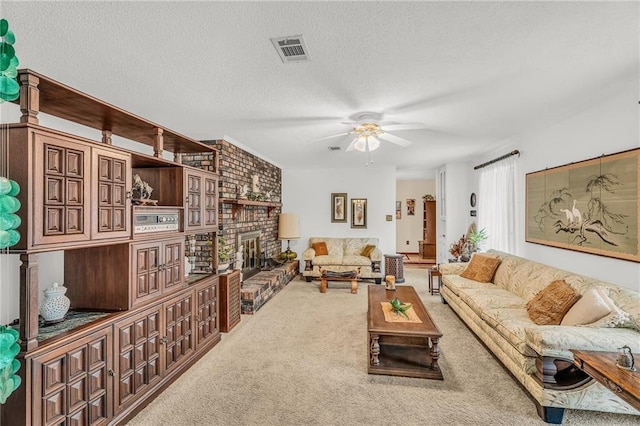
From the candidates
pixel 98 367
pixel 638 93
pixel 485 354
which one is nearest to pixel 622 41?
pixel 638 93

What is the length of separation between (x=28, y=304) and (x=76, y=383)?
58cm

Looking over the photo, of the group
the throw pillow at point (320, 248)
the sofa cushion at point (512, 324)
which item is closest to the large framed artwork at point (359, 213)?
the throw pillow at point (320, 248)

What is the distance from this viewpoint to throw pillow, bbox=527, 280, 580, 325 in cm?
262

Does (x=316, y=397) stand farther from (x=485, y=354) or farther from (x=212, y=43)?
(x=212, y=43)

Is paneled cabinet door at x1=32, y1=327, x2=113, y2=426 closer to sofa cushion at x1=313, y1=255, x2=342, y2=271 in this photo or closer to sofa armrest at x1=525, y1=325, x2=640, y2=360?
sofa armrest at x1=525, y1=325, x2=640, y2=360

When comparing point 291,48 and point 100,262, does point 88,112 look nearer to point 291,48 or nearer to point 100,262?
point 100,262

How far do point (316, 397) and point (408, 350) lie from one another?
1155 mm

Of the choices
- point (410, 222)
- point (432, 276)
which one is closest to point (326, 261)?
point (432, 276)

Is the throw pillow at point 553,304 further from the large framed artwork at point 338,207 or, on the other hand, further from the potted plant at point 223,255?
the large framed artwork at point 338,207

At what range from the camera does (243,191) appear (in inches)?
199

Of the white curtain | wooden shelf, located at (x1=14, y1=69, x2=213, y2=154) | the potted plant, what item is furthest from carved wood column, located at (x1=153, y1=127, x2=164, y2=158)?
the white curtain

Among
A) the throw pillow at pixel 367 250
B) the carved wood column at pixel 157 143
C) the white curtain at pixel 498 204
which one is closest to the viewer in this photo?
the carved wood column at pixel 157 143

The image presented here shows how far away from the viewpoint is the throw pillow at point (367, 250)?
6.69 m

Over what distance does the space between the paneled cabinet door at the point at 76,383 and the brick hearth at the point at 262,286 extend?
243 centimetres
